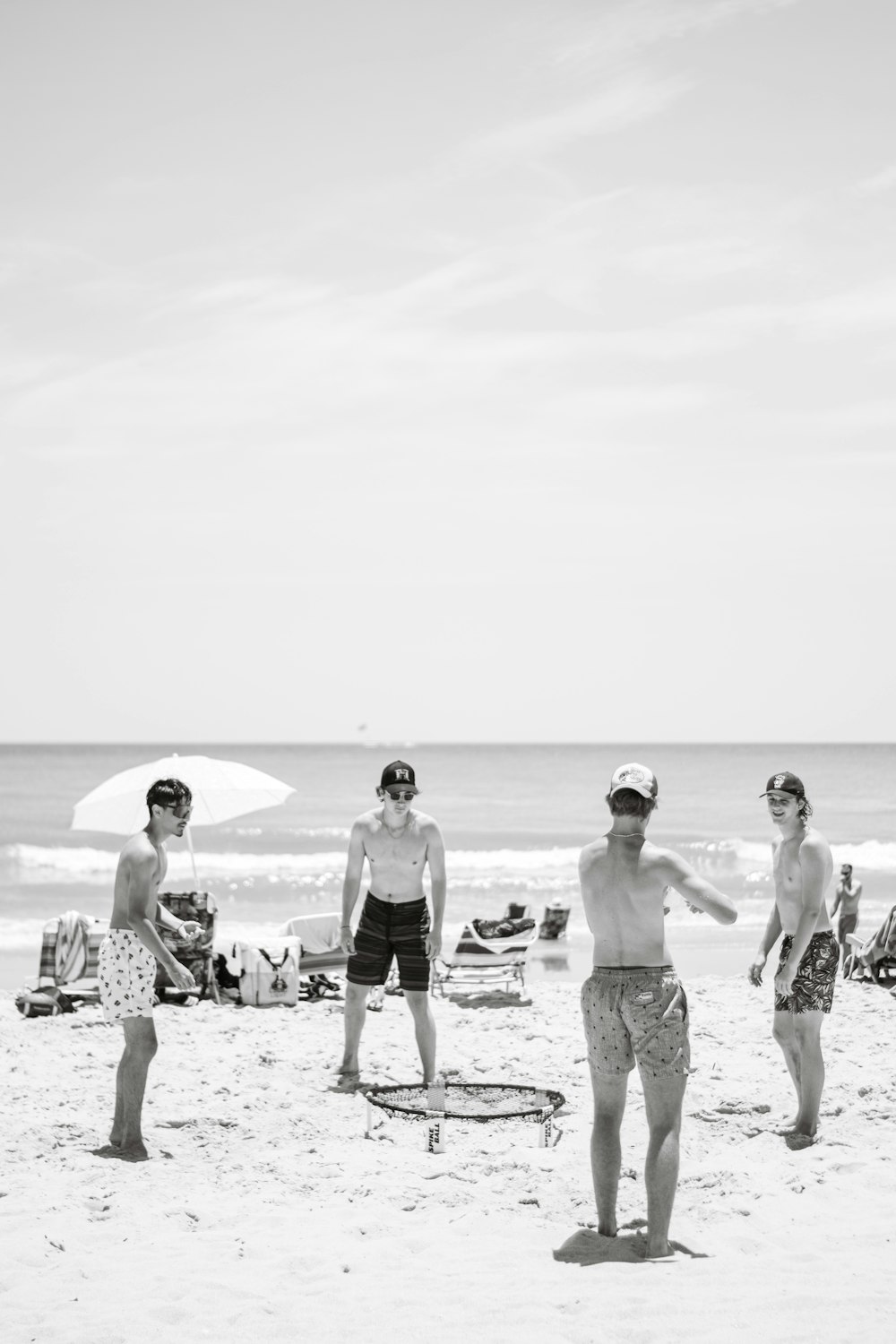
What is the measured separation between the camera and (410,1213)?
4.94m

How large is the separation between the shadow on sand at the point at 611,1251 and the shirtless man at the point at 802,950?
1.48m

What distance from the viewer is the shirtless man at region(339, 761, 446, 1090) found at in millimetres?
6707

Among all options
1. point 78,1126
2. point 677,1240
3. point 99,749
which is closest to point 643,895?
point 677,1240

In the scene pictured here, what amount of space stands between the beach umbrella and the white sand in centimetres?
168

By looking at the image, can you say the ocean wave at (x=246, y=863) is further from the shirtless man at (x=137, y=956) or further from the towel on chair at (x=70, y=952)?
the shirtless man at (x=137, y=956)

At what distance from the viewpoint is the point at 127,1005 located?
549 cm

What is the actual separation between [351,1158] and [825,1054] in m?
3.43

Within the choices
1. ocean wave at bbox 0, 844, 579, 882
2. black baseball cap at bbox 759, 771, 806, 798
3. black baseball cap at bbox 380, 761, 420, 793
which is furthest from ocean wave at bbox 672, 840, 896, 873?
black baseball cap at bbox 759, 771, 806, 798

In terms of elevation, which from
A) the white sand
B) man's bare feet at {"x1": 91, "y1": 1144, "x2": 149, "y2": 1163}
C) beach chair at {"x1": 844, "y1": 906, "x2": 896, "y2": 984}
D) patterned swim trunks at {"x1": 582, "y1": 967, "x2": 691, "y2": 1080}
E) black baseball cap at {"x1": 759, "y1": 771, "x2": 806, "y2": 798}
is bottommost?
man's bare feet at {"x1": 91, "y1": 1144, "x2": 149, "y2": 1163}

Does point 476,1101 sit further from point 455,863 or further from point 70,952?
point 455,863

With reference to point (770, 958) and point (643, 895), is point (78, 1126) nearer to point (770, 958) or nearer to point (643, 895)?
point (643, 895)

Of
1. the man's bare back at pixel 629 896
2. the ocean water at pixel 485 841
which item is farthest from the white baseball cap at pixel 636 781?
the ocean water at pixel 485 841

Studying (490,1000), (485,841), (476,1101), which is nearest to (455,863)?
(485,841)

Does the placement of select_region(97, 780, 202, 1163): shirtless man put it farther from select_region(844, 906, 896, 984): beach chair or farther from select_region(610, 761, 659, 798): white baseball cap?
select_region(844, 906, 896, 984): beach chair
